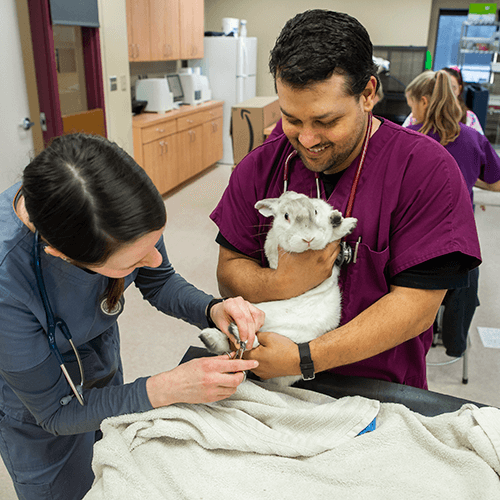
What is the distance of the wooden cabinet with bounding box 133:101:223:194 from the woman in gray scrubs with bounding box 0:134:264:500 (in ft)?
13.4

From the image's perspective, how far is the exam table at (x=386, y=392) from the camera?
109cm

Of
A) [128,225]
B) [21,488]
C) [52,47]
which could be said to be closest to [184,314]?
[128,225]

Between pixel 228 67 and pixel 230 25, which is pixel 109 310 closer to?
pixel 228 67

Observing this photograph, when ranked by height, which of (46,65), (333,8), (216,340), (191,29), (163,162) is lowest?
(163,162)

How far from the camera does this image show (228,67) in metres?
6.81

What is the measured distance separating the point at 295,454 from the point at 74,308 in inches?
23.0

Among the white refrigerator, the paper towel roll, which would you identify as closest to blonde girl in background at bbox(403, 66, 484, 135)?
the white refrigerator

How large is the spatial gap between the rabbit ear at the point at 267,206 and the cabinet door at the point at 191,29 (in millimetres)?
5566

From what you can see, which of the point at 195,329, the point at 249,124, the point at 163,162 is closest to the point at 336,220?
the point at 195,329

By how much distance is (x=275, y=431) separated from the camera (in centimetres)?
95

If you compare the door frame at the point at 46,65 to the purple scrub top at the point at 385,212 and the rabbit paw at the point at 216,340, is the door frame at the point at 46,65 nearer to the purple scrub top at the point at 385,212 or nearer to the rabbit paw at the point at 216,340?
the purple scrub top at the point at 385,212

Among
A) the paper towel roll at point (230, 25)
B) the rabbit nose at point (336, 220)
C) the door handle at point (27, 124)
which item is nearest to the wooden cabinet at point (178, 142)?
the paper towel roll at point (230, 25)

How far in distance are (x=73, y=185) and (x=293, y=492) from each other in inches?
27.1

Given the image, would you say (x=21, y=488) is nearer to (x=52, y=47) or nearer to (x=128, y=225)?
(x=128, y=225)
